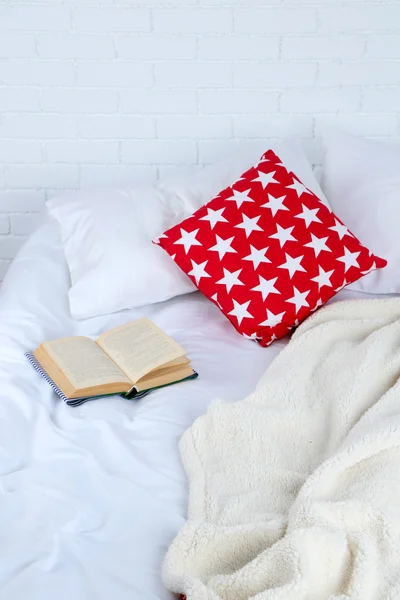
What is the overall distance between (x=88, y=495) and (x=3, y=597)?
0.24m

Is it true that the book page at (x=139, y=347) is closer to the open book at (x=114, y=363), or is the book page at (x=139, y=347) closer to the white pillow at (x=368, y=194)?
the open book at (x=114, y=363)

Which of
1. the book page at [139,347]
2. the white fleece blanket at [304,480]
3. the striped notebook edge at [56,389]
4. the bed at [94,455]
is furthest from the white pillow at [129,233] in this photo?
the white fleece blanket at [304,480]

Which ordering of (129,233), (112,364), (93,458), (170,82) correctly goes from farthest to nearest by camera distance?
(170,82) → (129,233) → (112,364) → (93,458)

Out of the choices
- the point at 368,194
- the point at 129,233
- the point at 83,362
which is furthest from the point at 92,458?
the point at 368,194

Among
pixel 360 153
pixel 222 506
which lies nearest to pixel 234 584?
pixel 222 506

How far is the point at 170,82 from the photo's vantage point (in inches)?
90.8

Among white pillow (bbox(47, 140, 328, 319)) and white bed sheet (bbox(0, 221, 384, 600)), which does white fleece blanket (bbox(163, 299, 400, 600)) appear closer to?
white bed sheet (bbox(0, 221, 384, 600))

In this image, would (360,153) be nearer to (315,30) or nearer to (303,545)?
(315,30)

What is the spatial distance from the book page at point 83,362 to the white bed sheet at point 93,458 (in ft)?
0.16

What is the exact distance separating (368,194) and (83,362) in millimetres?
934

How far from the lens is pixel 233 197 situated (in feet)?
5.98

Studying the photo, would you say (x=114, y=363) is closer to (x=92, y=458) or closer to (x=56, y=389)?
(x=56, y=389)

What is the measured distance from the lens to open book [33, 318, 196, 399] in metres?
1.42

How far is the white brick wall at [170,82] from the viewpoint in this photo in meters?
2.24
